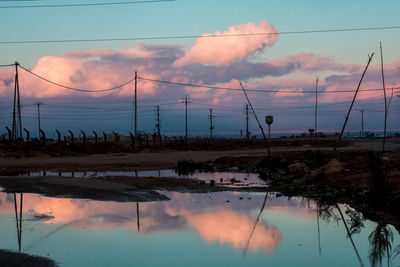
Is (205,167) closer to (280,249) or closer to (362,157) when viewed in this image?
(362,157)

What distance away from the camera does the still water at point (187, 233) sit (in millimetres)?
7621

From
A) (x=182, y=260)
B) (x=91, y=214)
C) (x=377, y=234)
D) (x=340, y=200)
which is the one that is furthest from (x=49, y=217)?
(x=340, y=200)

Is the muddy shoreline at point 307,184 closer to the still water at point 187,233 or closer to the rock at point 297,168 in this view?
the rock at point 297,168

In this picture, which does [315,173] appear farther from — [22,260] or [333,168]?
[22,260]

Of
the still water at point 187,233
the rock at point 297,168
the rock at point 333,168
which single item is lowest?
the still water at point 187,233

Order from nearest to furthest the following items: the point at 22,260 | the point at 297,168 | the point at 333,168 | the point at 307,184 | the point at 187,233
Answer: the point at 22,260, the point at 187,233, the point at 307,184, the point at 333,168, the point at 297,168

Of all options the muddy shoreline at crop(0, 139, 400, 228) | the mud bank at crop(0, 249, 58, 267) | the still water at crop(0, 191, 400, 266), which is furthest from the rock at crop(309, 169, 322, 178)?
the mud bank at crop(0, 249, 58, 267)

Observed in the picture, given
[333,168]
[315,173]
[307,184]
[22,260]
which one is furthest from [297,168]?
[22,260]

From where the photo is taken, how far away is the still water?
7621 millimetres

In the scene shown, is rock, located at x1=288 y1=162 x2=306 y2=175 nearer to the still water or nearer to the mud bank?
the still water

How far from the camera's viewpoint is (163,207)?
12547 millimetres

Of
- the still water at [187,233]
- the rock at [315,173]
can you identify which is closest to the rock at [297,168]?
the rock at [315,173]

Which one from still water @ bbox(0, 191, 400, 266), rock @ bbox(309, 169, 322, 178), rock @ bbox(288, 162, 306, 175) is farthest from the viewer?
rock @ bbox(288, 162, 306, 175)

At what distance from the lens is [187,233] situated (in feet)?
30.9
